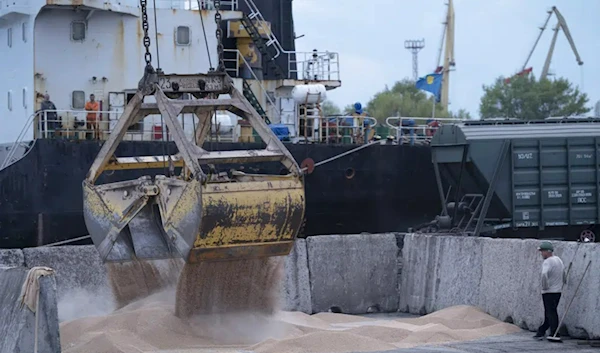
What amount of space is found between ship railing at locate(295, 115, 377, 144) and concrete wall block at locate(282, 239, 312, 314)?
293 inches

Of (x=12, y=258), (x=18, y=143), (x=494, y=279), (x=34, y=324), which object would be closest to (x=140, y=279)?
(x=12, y=258)

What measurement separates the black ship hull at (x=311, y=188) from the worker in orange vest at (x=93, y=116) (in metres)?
0.67

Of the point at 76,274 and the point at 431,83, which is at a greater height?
the point at 431,83

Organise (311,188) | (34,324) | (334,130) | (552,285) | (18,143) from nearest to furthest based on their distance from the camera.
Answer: (34,324) < (552,285) < (18,143) < (311,188) < (334,130)

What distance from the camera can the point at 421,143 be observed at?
85.8 ft

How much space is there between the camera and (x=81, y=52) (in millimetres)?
23047

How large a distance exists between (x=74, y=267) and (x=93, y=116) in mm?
7213

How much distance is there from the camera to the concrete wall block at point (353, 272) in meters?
17.4

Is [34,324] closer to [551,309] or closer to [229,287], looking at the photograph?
[229,287]

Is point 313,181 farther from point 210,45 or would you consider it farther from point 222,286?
point 222,286

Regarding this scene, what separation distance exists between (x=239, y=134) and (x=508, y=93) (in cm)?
6437

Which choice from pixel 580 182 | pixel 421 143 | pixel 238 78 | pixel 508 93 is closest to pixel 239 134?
pixel 238 78

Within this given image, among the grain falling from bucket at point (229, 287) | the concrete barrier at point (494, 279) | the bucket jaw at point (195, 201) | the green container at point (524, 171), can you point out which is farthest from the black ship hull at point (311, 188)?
the grain falling from bucket at point (229, 287)

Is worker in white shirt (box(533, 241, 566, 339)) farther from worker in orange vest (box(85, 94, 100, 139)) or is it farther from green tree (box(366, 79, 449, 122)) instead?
green tree (box(366, 79, 449, 122))
